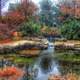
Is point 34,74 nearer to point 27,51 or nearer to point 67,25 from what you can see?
point 27,51

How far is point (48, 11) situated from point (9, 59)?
656 inches

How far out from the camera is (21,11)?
25594 mm

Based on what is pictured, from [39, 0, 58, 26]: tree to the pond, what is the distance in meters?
12.9

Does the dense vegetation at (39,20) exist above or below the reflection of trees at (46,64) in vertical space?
above

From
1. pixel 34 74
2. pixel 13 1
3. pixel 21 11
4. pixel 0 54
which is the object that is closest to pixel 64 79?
pixel 34 74

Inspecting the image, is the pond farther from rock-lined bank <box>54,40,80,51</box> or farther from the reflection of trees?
rock-lined bank <box>54,40,80,51</box>

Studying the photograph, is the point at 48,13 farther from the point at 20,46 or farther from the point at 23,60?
the point at 23,60

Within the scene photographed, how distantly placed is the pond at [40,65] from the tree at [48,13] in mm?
12854

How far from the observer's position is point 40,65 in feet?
45.8

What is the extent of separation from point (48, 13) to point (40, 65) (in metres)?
17.1

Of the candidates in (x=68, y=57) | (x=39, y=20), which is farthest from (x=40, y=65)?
(x=39, y=20)

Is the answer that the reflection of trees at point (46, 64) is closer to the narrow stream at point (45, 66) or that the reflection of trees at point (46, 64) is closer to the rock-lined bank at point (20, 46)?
the narrow stream at point (45, 66)

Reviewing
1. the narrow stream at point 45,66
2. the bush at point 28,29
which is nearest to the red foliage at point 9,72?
the narrow stream at point 45,66

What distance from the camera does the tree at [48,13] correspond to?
95.8 feet
